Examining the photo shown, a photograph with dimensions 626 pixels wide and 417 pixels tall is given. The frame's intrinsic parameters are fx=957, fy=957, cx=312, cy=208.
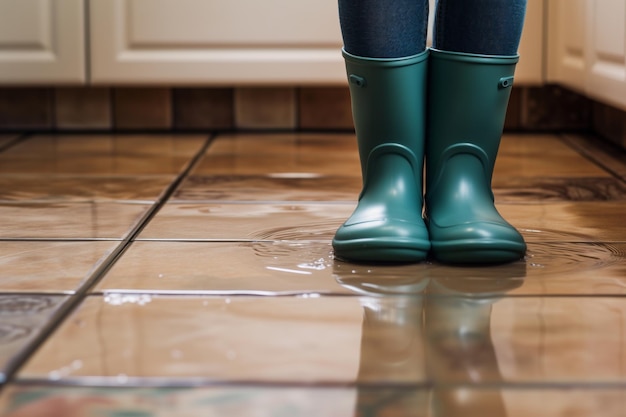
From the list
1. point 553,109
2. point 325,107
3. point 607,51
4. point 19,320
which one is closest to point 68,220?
point 19,320

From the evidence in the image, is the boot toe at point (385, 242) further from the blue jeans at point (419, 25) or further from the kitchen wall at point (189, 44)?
the kitchen wall at point (189, 44)

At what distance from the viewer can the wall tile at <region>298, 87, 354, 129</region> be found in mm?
2314

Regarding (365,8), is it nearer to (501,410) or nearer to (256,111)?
(501,410)

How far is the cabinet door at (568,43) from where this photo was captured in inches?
74.8

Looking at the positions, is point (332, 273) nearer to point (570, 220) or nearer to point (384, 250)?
point (384, 250)

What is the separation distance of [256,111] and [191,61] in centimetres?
27

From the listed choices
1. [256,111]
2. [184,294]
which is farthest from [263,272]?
[256,111]

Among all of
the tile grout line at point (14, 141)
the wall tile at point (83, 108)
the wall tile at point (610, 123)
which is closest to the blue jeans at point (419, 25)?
the wall tile at point (610, 123)

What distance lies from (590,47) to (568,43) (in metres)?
0.16

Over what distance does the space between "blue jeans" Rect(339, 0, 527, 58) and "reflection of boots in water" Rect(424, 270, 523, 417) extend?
0.85 feet

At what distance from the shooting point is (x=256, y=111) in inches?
91.7

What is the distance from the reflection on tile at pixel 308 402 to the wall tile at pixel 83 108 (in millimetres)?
1736

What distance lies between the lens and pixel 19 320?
0.81 metres

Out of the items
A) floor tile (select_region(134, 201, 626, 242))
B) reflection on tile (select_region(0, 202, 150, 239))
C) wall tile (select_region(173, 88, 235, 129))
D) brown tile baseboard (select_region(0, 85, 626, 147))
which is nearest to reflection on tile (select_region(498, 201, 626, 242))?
floor tile (select_region(134, 201, 626, 242))
